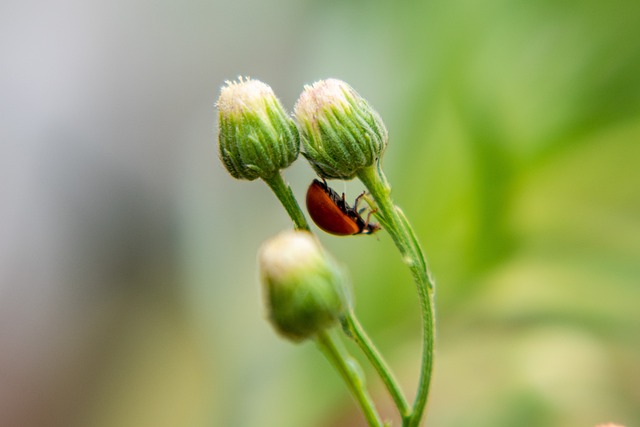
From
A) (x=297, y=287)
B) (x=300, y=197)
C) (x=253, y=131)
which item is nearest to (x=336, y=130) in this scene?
(x=253, y=131)

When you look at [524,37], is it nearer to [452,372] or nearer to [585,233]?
[585,233]

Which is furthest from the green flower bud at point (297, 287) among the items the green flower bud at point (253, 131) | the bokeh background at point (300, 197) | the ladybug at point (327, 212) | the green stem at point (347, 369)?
the bokeh background at point (300, 197)

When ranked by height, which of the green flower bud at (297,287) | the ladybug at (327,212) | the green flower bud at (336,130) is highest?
the green flower bud at (336,130)

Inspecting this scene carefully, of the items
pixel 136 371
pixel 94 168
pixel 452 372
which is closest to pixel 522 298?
pixel 452 372

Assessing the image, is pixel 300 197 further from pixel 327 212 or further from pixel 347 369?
pixel 347 369

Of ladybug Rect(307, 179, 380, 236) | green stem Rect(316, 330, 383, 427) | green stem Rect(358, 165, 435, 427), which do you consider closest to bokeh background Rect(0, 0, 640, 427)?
ladybug Rect(307, 179, 380, 236)

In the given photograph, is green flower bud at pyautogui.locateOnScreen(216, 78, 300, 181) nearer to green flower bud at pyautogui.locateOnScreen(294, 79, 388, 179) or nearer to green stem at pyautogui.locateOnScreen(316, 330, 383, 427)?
green flower bud at pyautogui.locateOnScreen(294, 79, 388, 179)

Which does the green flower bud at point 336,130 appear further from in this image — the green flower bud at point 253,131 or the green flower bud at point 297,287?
the green flower bud at point 297,287
